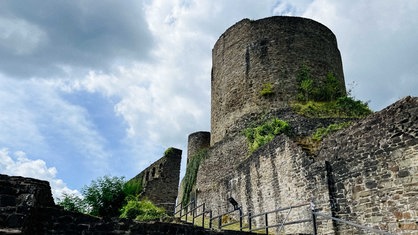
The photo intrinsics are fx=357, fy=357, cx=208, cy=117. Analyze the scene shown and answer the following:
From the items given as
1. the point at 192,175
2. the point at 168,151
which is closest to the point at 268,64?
the point at 192,175

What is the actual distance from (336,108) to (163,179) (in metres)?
11.6

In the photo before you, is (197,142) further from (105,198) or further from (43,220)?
(43,220)

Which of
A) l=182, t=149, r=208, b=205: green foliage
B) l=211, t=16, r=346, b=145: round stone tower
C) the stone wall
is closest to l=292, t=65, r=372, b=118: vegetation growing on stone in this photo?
l=211, t=16, r=346, b=145: round stone tower

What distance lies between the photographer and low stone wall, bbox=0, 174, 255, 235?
20.1 feet

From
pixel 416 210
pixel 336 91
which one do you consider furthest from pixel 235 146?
pixel 416 210

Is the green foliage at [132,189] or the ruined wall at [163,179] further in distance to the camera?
the ruined wall at [163,179]

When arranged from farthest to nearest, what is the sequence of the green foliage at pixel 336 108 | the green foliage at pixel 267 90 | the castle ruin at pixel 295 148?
the green foliage at pixel 267 90
the green foliage at pixel 336 108
the castle ruin at pixel 295 148

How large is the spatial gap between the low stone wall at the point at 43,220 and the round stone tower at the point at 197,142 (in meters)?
16.3

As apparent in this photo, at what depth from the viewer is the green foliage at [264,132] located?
614 inches

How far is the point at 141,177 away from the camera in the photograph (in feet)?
79.9

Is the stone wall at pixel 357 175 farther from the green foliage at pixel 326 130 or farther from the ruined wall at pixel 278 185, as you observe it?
the green foliage at pixel 326 130

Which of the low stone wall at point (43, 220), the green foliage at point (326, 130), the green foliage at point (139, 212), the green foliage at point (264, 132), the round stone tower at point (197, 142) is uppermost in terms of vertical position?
the round stone tower at point (197, 142)

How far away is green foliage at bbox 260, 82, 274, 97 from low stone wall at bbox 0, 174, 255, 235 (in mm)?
10744

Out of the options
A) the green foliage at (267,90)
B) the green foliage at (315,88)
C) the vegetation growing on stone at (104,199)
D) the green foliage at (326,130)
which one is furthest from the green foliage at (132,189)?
the green foliage at (326,130)
